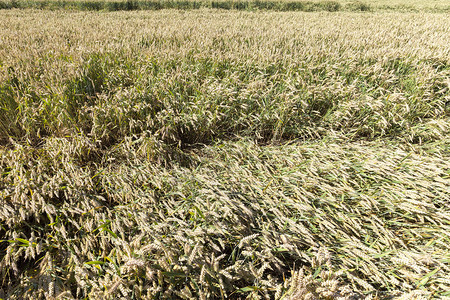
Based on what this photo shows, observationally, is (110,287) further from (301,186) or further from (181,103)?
(181,103)

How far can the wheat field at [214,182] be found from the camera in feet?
4.60

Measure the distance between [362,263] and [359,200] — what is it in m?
0.69

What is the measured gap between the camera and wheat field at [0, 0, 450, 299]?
1402 millimetres

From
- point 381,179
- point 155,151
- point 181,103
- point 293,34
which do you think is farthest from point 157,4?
point 381,179

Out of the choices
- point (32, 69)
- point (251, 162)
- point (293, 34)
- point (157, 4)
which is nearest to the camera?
point (251, 162)

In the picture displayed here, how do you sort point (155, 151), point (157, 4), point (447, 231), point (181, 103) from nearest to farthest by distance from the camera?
point (447, 231), point (155, 151), point (181, 103), point (157, 4)

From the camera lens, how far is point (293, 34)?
234 inches

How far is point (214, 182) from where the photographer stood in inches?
81.0

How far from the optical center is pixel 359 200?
2146 millimetres

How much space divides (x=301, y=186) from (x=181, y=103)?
6.29ft

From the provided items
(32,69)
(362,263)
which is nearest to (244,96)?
(362,263)

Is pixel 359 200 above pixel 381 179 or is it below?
below

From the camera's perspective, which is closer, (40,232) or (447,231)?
(40,232)

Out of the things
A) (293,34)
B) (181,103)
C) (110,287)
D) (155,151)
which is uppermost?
(293,34)
